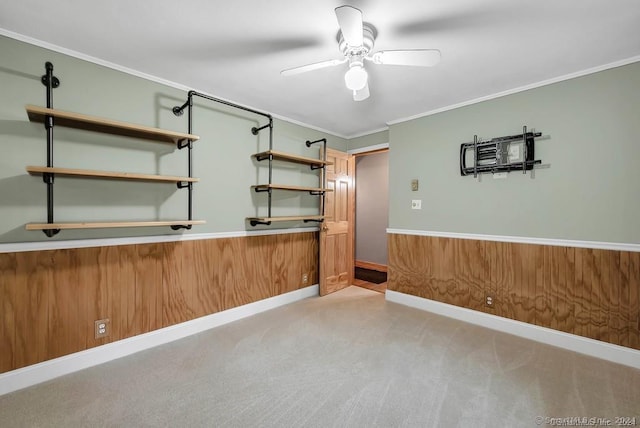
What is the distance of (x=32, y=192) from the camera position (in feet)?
6.66

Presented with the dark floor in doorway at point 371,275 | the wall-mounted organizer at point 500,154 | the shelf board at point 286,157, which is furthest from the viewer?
the dark floor in doorway at point 371,275

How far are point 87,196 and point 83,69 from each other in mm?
1016

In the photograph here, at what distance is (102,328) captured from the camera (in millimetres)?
2311

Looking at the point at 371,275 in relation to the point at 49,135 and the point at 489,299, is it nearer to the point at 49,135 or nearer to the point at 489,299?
the point at 489,299

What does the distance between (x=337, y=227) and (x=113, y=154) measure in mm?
2872

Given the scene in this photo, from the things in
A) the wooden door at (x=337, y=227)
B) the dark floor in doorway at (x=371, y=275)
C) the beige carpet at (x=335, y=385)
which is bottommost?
the beige carpet at (x=335, y=385)

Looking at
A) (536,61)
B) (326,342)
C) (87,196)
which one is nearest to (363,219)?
(326,342)

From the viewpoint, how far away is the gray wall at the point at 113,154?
1.98m

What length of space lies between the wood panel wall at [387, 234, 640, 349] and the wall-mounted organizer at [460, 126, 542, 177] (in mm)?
793

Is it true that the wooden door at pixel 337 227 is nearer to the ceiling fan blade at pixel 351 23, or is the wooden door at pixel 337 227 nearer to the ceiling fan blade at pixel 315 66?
the ceiling fan blade at pixel 315 66

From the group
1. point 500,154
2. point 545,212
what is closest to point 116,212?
point 500,154

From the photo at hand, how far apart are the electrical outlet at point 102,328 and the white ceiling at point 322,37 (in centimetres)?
216

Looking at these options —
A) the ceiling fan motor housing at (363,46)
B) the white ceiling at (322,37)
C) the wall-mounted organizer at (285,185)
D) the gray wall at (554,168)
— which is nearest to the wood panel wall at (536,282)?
the gray wall at (554,168)

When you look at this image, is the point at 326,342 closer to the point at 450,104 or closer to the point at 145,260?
the point at 145,260
